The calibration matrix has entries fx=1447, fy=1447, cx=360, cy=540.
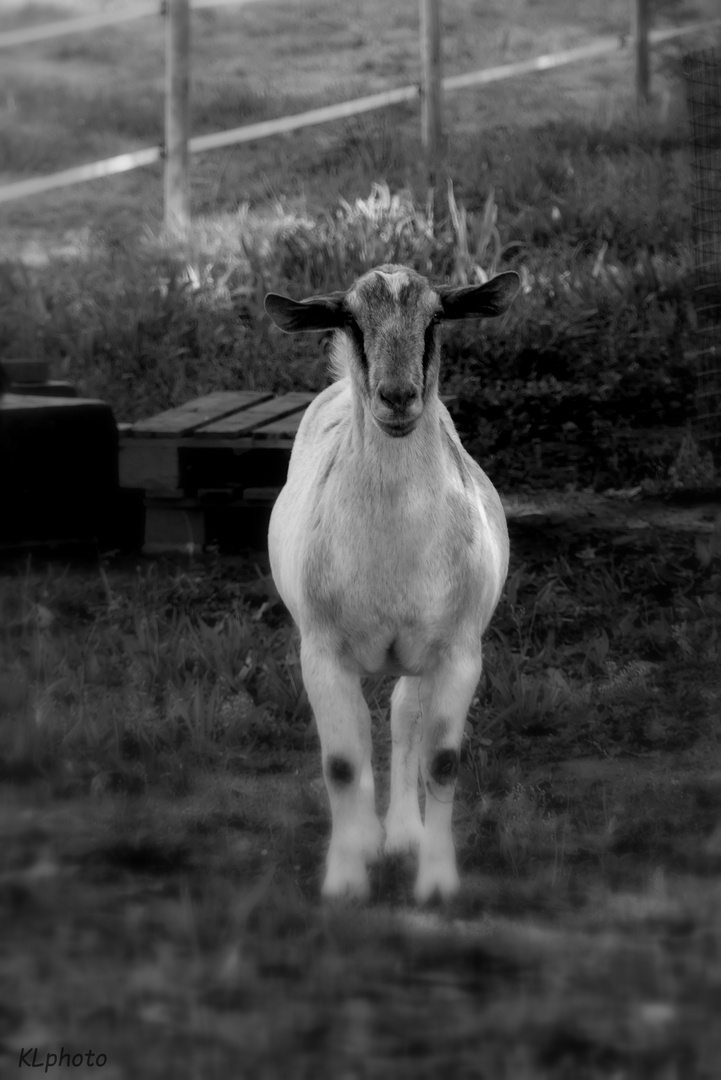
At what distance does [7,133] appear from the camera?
42.8ft

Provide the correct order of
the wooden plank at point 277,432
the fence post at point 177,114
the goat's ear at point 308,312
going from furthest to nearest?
the fence post at point 177,114 → the wooden plank at point 277,432 → the goat's ear at point 308,312

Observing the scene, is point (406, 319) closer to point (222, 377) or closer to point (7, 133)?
point (222, 377)

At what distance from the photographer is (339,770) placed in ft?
12.1

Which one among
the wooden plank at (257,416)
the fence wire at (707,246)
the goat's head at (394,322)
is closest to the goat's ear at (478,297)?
the goat's head at (394,322)

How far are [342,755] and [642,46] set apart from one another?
9531 mm

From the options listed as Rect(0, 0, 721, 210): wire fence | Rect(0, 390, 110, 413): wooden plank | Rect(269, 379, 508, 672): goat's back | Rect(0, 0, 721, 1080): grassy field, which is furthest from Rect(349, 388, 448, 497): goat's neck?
Rect(0, 0, 721, 210): wire fence

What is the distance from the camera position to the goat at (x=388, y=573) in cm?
360

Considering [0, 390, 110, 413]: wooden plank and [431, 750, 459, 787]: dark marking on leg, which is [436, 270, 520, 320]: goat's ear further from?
[0, 390, 110, 413]: wooden plank

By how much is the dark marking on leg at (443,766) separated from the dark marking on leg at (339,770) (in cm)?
21

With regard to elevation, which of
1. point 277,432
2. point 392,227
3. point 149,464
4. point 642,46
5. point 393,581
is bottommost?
point 393,581

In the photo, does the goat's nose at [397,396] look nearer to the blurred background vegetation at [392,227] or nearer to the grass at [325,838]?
the grass at [325,838]

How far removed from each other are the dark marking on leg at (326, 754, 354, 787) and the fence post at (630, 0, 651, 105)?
9263 millimetres

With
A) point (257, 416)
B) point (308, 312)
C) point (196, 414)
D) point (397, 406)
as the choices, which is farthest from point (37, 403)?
point (397, 406)

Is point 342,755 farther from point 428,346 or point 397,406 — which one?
point 428,346
